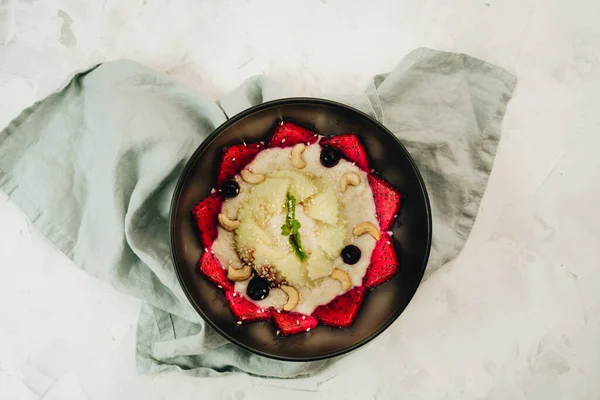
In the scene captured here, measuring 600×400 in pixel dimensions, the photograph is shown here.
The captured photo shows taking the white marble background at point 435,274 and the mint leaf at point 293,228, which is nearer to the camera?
the mint leaf at point 293,228

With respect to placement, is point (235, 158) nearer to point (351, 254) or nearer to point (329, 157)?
point (329, 157)

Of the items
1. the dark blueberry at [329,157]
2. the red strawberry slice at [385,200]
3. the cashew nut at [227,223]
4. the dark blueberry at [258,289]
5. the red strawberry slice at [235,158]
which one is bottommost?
the dark blueberry at [258,289]

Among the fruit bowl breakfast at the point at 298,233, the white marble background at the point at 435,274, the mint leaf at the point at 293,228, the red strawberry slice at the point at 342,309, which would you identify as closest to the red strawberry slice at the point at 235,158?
the fruit bowl breakfast at the point at 298,233

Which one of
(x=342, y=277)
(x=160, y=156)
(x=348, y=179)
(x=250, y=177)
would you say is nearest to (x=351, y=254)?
(x=342, y=277)

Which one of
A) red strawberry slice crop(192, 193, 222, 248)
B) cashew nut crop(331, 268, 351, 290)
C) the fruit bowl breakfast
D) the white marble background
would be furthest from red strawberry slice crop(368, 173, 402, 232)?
red strawberry slice crop(192, 193, 222, 248)

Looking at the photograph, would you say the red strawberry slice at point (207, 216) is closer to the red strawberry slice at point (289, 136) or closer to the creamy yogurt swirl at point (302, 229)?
the creamy yogurt swirl at point (302, 229)

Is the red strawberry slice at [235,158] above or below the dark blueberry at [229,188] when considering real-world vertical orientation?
above
